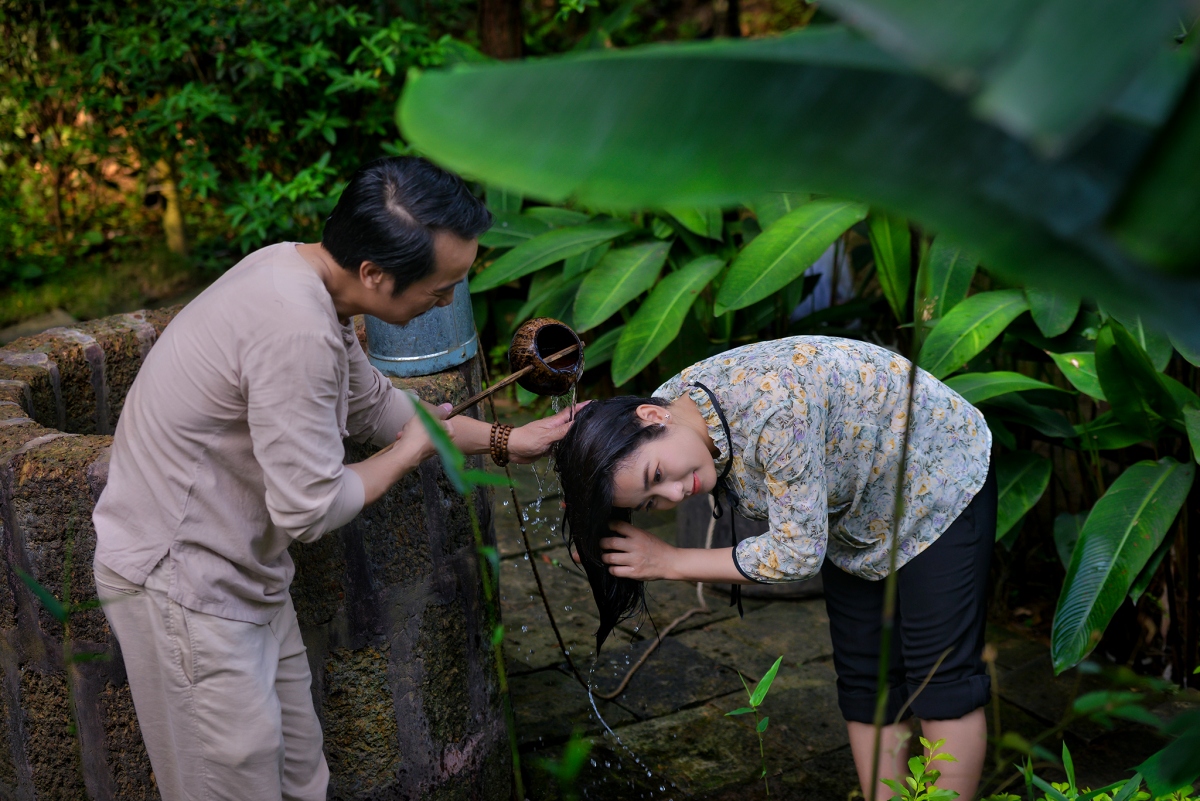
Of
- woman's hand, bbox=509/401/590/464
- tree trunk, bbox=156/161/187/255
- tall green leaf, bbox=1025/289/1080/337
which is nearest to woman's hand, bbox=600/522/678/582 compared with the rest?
woman's hand, bbox=509/401/590/464

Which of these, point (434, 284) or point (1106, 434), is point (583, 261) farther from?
point (434, 284)

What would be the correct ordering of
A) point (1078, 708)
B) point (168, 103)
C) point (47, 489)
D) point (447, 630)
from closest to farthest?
point (1078, 708), point (47, 489), point (447, 630), point (168, 103)

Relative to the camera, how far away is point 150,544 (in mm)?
1907

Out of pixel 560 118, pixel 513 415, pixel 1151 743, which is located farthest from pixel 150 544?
pixel 513 415

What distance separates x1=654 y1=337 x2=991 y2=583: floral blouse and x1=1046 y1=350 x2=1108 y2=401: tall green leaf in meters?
1.01

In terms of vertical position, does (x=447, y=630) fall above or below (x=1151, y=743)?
above

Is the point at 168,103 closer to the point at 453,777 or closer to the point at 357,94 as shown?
the point at 357,94

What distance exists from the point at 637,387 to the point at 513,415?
0.95 metres

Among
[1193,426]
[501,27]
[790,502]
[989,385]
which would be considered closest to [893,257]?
[989,385]

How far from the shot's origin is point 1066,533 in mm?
3328

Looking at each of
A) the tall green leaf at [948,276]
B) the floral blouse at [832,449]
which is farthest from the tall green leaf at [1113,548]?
the tall green leaf at [948,276]

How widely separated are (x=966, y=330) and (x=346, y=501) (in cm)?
223

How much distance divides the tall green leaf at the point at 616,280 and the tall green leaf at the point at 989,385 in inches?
52.0

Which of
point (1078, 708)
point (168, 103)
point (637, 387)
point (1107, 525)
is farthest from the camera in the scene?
point (168, 103)
